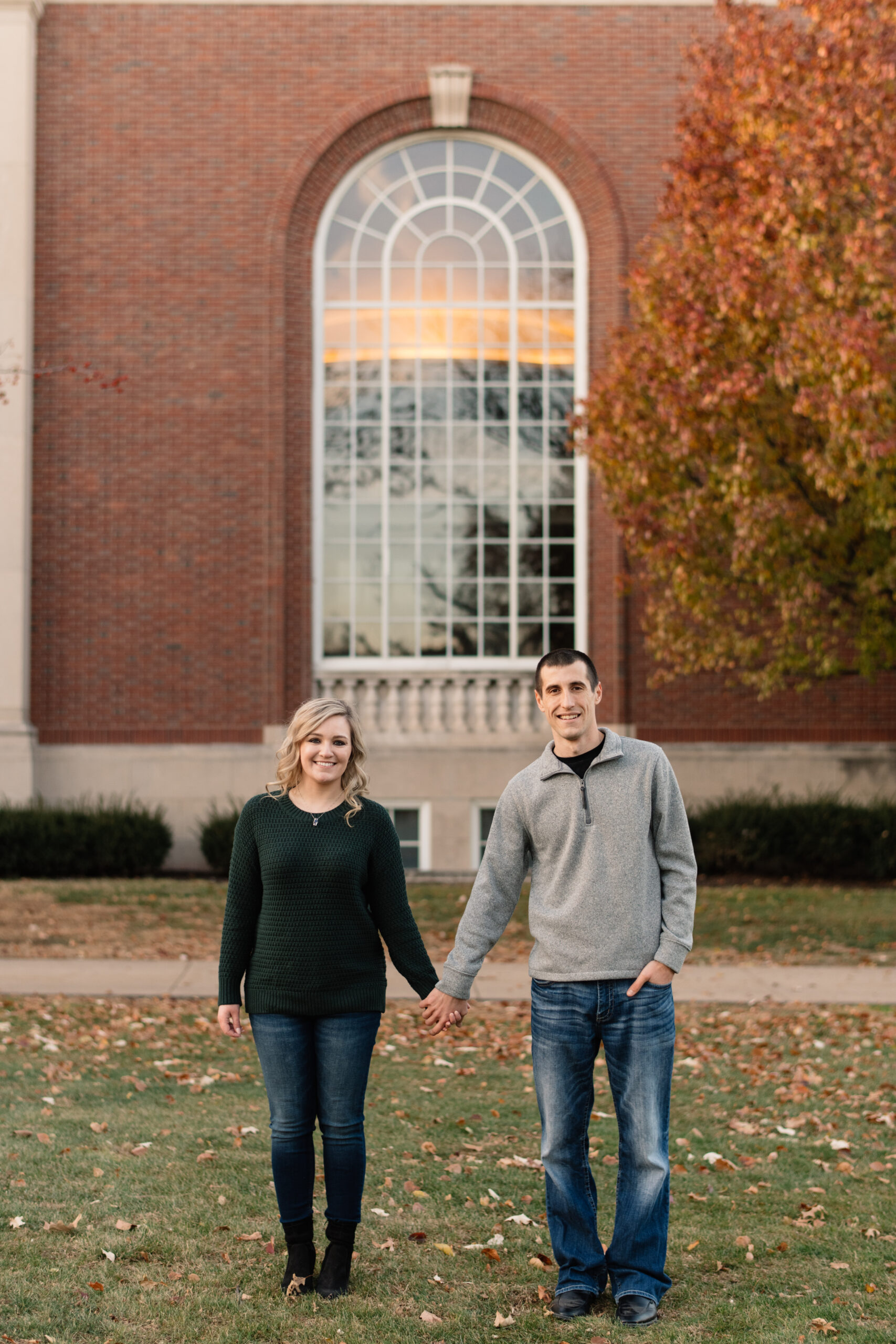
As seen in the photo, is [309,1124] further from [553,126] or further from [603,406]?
[553,126]

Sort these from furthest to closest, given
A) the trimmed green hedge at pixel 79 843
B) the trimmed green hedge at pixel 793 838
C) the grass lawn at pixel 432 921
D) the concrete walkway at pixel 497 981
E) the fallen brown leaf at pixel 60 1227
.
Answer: the trimmed green hedge at pixel 793 838
the trimmed green hedge at pixel 79 843
the grass lawn at pixel 432 921
the concrete walkway at pixel 497 981
the fallen brown leaf at pixel 60 1227

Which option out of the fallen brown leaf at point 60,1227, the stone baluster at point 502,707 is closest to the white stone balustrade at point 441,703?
the stone baluster at point 502,707

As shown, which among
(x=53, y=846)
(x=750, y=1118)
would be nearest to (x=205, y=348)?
(x=53, y=846)

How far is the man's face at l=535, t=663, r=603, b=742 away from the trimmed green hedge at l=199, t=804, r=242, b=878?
11340 mm

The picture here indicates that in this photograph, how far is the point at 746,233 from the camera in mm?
10867

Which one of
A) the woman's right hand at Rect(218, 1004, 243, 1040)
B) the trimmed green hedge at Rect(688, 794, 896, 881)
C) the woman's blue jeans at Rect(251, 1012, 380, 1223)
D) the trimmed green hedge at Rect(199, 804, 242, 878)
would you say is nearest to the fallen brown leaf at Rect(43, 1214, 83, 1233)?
the woman's blue jeans at Rect(251, 1012, 380, 1223)

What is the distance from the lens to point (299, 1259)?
4.01 metres

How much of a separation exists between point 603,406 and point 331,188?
5.98 meters

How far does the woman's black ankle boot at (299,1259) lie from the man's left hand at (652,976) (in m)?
1.26

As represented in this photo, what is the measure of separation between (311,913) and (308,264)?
13758 mm

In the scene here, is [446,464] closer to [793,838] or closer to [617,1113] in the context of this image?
[793,838]

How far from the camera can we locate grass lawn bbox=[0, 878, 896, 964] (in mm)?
10789

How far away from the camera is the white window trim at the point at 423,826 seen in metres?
16.0

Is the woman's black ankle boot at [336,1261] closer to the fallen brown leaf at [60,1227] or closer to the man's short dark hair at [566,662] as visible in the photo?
the fallen brown leaf at [60,1227]
